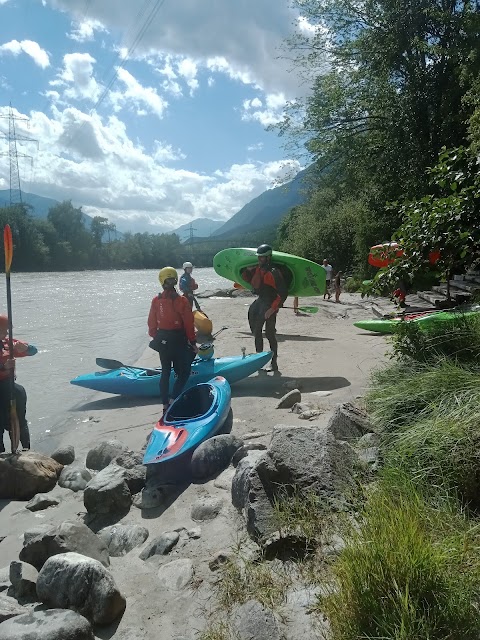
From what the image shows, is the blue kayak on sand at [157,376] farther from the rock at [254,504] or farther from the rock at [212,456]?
the rock at [254,504]

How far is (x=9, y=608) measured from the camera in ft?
8.83

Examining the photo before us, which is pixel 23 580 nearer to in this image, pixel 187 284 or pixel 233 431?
pixel 233 431

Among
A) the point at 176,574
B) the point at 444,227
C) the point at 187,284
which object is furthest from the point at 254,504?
the point at 187,284

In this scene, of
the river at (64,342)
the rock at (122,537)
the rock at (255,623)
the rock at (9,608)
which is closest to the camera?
the rock at (255,623)

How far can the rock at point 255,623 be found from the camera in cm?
214

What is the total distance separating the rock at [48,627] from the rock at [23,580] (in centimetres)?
39

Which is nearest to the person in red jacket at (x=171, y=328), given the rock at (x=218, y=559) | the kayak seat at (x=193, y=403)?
the kayak seat at (x=193, y=403)

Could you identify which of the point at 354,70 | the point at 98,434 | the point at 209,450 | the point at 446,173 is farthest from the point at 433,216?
the point at 354,70

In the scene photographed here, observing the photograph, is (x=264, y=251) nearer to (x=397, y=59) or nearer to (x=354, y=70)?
(x=397, y=59)

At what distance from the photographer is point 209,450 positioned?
4398 millimetres

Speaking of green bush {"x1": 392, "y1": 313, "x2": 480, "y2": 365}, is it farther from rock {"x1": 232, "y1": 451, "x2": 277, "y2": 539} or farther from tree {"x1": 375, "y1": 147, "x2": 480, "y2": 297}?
rock {"x1": 232, "y1": 451, "x2": 277, "y2": 539}

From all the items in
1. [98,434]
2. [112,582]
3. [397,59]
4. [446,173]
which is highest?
[397,59]

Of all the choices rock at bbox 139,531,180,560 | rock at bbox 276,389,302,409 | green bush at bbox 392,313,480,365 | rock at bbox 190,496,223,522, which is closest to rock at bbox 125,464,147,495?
rock at bbox 190,496,223,522

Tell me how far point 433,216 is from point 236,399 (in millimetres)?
3815
